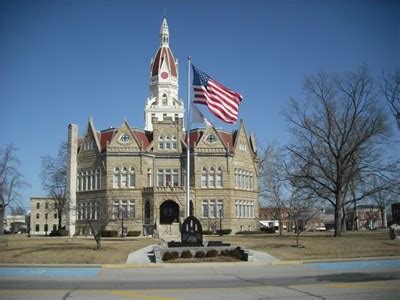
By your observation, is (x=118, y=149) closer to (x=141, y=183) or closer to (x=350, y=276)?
(x=141, y=183)

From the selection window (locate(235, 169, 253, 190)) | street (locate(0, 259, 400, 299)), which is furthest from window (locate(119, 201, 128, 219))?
street (locate(0, 259, 400, 299))

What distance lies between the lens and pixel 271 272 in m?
21.2

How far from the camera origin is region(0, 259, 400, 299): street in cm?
1395

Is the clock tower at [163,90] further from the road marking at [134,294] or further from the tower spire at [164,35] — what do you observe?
the road marking at [134,294]

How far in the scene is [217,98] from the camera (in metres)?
31.8

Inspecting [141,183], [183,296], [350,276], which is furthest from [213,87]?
[141,183]

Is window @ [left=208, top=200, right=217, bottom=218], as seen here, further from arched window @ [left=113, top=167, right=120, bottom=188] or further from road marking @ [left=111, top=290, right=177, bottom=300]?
road marking @ [left=111, top=290, right=177, bottom=300]

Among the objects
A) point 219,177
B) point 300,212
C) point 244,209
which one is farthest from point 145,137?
point 300,212

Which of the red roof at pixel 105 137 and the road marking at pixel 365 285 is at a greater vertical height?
the red roof at pixel 105 137

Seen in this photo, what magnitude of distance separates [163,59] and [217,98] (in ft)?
279

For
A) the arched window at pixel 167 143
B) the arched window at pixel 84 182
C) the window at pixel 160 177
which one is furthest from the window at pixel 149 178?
the arched window at pixel 84 182

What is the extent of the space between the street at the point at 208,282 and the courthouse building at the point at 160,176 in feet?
123

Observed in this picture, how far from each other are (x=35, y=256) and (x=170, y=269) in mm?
8730

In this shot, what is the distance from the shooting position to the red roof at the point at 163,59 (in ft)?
376
